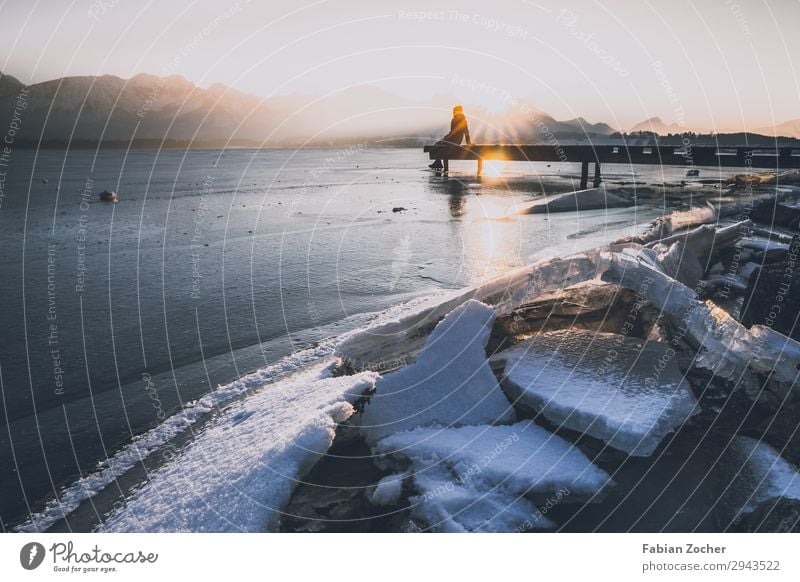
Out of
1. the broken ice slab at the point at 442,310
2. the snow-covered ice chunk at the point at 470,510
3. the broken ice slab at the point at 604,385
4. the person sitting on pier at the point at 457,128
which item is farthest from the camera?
the person sitting on pier at the point at 457,128

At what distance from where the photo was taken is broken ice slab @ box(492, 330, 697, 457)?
3.94 m

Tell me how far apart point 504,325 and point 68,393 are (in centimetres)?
531

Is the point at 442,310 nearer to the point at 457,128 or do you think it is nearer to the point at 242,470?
the point at 242,470

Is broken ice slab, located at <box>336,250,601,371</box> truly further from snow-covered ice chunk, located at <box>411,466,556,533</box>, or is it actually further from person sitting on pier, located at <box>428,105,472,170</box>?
person sitting on pier, located at <box>428,105,472,170</box>

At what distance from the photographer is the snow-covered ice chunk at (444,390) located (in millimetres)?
4418

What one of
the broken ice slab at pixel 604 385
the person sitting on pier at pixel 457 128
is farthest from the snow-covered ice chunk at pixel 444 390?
the person sitting on pier at pixel 457 128

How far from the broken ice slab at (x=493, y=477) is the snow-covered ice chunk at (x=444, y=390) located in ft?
0.93

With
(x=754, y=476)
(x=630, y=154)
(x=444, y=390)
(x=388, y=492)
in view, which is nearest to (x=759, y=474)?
(x=754, y=476)

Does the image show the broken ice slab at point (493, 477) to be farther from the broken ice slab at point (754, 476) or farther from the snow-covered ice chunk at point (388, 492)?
the broken ice slab at point (754, 476)

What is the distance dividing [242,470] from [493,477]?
214cm

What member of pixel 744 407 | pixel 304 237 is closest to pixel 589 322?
pixel 744 407

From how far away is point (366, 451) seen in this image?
426 cm

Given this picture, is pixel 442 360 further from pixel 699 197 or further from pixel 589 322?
pixel 699 197

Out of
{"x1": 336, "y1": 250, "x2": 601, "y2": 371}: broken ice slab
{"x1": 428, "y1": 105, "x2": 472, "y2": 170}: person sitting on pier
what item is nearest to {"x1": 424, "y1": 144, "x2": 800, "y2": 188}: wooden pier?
{"x1": 428, "y1": 105, "x2": 472, "y2": 170}: person sitting on pier
